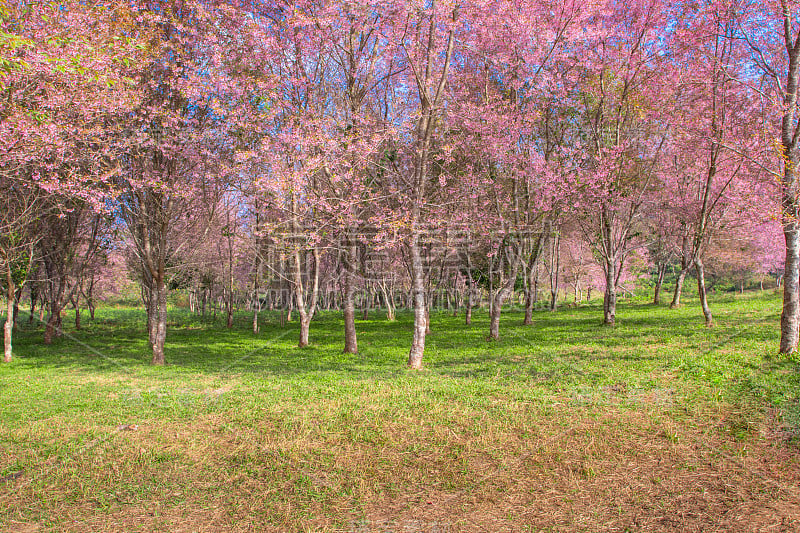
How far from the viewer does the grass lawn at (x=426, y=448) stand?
5.63 metres

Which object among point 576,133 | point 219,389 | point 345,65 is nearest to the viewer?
point 219,389

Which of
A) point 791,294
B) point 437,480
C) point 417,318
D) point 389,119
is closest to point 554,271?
point 389,119

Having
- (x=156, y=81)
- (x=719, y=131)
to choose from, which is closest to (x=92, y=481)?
(x=156, y=81)

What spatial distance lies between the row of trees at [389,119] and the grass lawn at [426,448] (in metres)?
4.37

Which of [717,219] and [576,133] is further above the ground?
[576,133]

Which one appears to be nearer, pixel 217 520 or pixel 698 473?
pixel 217 520

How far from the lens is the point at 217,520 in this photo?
18.3ft

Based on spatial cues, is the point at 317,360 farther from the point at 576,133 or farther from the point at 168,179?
the point at 576,133

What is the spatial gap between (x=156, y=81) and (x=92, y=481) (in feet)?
53.6

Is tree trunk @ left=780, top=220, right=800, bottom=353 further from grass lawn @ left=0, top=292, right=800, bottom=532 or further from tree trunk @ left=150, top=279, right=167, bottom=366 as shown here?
tree trunk @ left=150, top=279, right=167, bottom=366

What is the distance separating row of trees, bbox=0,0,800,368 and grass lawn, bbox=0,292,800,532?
4370 mm

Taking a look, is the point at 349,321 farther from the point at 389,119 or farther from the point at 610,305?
the point at 610,305

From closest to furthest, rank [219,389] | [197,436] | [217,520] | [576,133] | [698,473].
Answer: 1. [217,520]
2. [698,473]
3. [197,436]
4. [219,389]
5. [576,133]

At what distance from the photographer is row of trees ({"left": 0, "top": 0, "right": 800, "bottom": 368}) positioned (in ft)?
44.4
